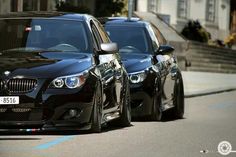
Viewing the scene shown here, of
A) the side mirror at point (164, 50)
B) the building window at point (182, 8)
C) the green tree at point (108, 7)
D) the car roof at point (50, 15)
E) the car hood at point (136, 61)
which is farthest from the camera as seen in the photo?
the building window at point (182, 8)

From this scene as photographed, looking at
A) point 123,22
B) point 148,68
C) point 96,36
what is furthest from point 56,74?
point 123,22

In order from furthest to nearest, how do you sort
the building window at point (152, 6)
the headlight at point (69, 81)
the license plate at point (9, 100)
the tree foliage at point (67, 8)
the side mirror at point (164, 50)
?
the building window at point (152, 6) < the tree foliage at point (67, 8) < the side mirror at point (164, 50) < the headlight at point (69, 81) < the license plate at point (9, 100)

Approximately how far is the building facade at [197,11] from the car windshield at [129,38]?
3791cm

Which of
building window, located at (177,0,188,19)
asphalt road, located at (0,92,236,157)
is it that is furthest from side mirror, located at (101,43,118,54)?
building window, located at (177,0,188,19)

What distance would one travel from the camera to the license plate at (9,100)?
10.8m

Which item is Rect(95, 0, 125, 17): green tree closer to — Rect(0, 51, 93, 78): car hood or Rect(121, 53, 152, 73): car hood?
Rect(121, 53, 152, 73): car hood

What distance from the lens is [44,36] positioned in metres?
12.2

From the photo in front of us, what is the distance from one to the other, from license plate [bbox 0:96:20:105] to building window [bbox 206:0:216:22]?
50448 millimetres

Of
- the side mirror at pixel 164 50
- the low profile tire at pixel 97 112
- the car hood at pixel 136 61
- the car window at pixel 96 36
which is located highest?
the car window at pixel 96 36

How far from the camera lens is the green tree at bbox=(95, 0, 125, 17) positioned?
40.5m

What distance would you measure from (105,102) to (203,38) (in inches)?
1751

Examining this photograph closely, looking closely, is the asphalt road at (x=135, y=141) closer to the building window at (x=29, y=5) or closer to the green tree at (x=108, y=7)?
the building window at (x=29, y=5)

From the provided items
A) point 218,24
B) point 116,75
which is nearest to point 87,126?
point 116,75

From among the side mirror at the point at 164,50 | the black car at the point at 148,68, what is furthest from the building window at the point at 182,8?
the side mirror at the point at 164,50
